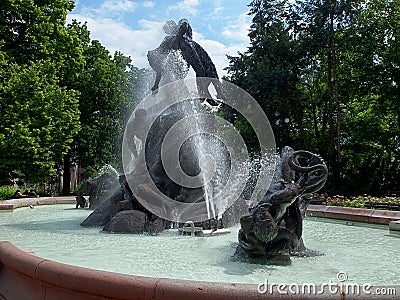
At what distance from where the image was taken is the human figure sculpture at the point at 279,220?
5.68 m

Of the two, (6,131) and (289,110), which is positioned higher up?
(289,110)

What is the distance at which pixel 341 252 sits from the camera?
6973mm

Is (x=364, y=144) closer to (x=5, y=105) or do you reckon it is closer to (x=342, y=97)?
(x=342, y=97)

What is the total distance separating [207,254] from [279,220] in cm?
133

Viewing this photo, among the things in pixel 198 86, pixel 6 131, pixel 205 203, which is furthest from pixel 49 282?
pixel 6 131

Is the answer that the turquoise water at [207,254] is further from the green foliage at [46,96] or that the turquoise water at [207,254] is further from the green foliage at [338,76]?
the green foliage at [338,76]

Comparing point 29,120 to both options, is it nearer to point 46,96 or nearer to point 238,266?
point 46,96

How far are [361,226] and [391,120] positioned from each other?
75.0ft

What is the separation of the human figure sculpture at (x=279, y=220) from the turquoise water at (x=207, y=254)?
0.23 metres

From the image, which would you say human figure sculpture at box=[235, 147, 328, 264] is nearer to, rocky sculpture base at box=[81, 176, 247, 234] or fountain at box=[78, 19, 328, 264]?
fountain at box=[78, 19, 328, 264]
